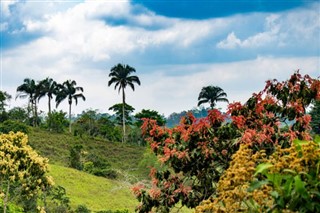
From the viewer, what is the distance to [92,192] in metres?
38.7

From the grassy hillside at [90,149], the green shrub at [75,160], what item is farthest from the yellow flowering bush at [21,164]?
the grassy hillside at [90,149]

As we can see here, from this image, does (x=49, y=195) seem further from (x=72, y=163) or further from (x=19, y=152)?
(x=72, y=163)

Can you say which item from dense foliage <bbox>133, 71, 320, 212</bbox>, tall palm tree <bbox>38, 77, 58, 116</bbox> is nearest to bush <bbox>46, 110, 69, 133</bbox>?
tall palm tree <bbox>38, 77, 58, 116</bbox>

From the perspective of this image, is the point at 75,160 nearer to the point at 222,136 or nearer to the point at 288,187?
the point at 222,136

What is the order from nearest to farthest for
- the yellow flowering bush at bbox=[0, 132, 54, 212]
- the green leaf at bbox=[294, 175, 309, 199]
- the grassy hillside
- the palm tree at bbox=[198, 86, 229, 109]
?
the green leaf at bbox=[294, 175, 309, 199] < the yellow flowering bush at bbox=[0, 132, 54, 212] < the grassy hillside < the palm tree at bbox=[198, 86, 229, 109]

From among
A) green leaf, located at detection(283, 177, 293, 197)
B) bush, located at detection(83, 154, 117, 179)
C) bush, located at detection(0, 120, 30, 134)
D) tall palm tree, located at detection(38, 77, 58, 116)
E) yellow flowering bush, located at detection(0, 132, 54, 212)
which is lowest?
bush, located at detection(83, 154, 117, 179)

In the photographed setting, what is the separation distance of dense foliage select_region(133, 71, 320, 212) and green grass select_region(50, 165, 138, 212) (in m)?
24.4

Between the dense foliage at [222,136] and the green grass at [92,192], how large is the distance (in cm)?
2442

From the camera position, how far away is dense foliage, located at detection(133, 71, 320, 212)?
768 cm

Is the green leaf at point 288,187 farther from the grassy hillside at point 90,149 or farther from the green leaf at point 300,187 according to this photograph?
the grassy hillside at point 90,149

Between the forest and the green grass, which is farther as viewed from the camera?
the green grass

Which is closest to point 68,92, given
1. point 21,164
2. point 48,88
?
point 48,88

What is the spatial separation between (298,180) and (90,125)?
77922mm

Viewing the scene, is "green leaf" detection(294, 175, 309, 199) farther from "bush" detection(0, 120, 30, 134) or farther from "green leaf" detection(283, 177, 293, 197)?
"bush" detection(0, 120, 30, 134)
